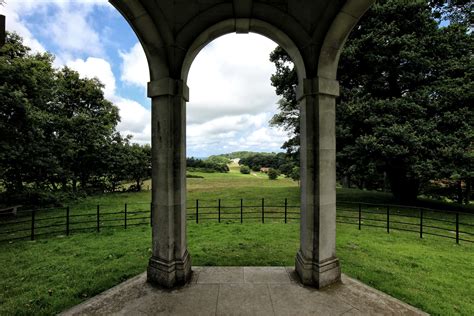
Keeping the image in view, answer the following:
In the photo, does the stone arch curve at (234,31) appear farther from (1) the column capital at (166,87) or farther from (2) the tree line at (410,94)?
(2) the tree line at (410,94)

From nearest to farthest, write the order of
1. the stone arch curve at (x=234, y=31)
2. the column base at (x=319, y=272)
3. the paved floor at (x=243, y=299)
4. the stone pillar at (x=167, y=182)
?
the paved floor at (x=243, y=299) → the column base at (x=319, y=272) → the stone pillar at (x=167, y=182) → the stone arch curve at (x=234, y=31)

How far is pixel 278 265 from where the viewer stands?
228 inches

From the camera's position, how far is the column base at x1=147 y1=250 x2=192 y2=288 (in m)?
4.56

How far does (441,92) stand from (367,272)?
1248cm

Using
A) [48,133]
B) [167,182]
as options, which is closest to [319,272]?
[167,182]

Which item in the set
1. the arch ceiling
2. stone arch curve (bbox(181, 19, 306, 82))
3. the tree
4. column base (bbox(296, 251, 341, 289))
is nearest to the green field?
column base (bbox(296, 251, 341, 289))

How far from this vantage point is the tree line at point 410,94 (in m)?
11.7

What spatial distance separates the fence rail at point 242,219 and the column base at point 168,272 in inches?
167

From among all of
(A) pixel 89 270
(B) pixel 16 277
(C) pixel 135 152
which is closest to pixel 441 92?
(A) pixel 89 270

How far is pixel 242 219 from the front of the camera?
1184 centimetres

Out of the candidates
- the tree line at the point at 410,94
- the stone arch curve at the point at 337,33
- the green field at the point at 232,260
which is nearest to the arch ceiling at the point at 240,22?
the stone arch curve at the point at 337,33

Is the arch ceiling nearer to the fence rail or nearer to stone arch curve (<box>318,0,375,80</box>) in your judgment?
stone arch curve (<box>318,0,375,80</box>)

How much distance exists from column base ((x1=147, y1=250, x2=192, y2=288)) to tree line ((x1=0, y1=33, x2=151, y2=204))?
10.5m

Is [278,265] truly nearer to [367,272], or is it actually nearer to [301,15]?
[367,272]
